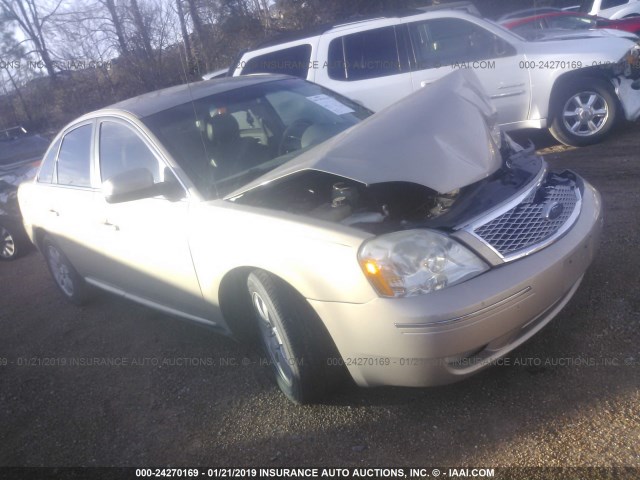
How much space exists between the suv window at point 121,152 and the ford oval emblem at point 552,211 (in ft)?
7.15

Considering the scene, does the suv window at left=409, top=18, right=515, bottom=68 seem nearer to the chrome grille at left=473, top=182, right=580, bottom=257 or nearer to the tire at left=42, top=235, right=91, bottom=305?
the chrome grille at left=473, top=182, right=580, bottom=257

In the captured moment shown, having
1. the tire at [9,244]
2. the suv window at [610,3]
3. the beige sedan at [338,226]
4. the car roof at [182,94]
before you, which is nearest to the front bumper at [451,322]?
the beige sedan at [338,226]

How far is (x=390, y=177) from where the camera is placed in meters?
2.73

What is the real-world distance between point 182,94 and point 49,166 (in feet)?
5.69

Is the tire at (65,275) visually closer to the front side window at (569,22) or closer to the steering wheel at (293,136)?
the steering wheel at (293,136)

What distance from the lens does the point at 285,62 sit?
7.70 meters

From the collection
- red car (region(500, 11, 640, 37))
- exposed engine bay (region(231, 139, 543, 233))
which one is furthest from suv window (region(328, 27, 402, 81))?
red car (region(500, 11, 640, 37))

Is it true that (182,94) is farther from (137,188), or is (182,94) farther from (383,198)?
(383,198)

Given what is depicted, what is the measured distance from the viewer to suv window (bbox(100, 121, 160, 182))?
363cm

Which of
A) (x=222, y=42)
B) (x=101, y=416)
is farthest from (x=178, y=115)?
(x=222, y=42)

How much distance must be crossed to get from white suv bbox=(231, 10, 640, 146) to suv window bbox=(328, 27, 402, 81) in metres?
0.01

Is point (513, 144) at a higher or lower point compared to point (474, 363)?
higher

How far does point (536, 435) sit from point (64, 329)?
386 cm

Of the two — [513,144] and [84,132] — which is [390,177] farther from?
[84,132]
